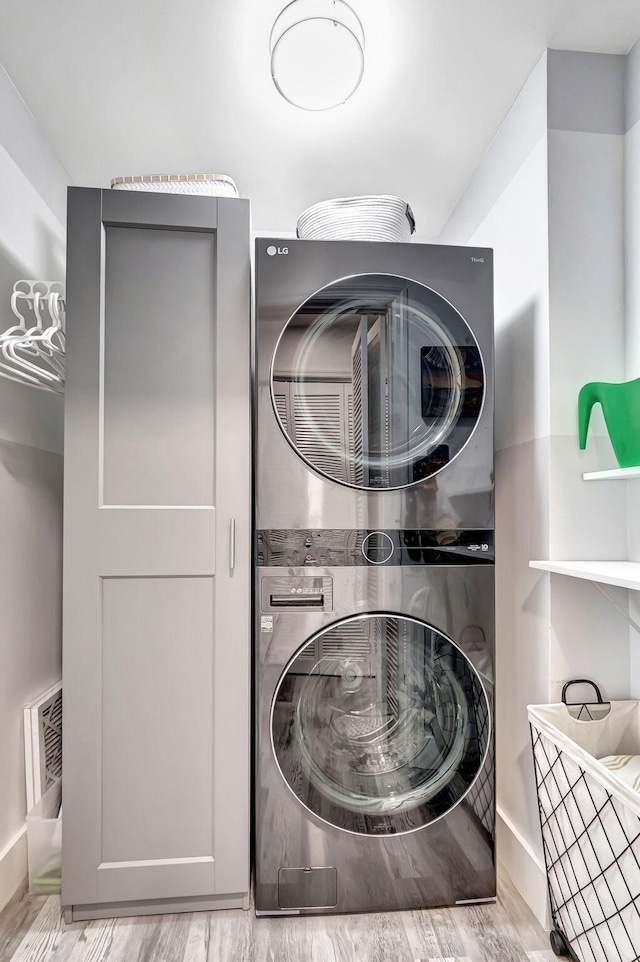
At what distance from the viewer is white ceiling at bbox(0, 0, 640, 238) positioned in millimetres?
1519

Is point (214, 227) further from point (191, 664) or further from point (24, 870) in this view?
point (24, 870)

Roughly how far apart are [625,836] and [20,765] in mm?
1588

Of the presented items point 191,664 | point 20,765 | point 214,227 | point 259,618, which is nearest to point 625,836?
point 259,618

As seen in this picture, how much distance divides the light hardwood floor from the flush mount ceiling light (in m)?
2.25

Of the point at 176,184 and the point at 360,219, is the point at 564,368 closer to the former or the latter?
the point at 360,219

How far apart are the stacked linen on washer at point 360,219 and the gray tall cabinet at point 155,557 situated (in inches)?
11.5

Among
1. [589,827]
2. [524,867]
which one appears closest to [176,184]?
[589,827]

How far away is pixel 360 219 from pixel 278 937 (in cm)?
197

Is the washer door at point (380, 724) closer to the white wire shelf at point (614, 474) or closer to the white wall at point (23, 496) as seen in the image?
the white wire shelf at point (614, 474)

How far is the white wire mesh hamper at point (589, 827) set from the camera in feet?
3.76

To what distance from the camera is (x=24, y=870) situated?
1.73 metres

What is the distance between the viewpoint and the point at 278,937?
152 centimetres

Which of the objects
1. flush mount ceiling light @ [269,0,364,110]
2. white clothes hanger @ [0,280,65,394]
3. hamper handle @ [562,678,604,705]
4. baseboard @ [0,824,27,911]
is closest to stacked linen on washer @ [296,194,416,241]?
flush mount ceiling light @ [269,0,364,110]

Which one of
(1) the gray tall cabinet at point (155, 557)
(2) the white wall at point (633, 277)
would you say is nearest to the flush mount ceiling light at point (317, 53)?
(1) the gray tall cabinet at point (155, 557)
